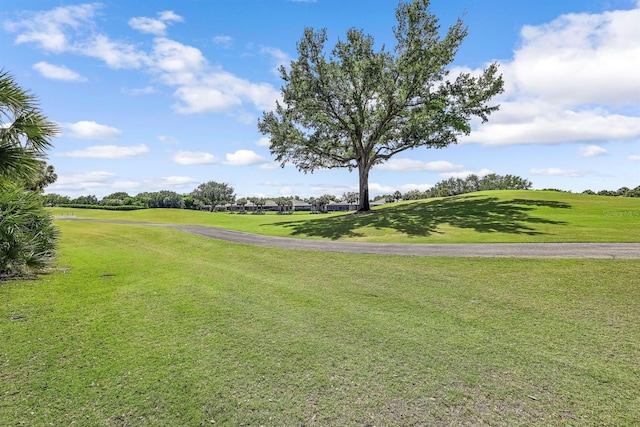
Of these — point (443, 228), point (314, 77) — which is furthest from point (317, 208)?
point (443, 228)

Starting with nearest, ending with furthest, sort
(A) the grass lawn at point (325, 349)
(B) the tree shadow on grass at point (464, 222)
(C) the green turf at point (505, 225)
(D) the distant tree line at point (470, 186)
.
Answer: (A) the grass lawn at point (325, 349) → (C) the green turf at point (505, 225) → (B) the tree shadow on grass at point (464, 222) → (D) the distant tree line at point (470, 186)

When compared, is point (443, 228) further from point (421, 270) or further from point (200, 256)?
point (200, 256)

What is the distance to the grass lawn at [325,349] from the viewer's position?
4.21m

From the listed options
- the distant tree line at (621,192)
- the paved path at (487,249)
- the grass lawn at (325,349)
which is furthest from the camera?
the distant tree line at (621,192)

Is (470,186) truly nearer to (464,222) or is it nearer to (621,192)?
(621,192)

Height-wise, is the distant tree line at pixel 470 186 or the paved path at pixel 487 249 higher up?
the distant tree line at pixel 470 186

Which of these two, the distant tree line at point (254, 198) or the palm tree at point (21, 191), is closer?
the palm tree at point (21, 191)

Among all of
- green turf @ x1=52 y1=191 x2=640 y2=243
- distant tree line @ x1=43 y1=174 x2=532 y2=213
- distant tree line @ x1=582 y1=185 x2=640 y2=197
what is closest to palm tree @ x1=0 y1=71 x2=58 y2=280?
green turf @ x1=52 y1=191 x2=640 y2=243

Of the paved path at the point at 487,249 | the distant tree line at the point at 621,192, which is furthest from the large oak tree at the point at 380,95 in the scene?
the distant tree line at the point at 621,192

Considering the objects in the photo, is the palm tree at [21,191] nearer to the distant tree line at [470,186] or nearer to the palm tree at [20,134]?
the palm tree at [20,134]

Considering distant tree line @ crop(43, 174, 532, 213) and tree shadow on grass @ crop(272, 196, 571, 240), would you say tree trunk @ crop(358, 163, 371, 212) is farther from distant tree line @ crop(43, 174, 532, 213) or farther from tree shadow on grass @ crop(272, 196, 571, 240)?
distant tree line @ crop(43, 174, 532, 213)

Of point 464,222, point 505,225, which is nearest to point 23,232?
point 464,222

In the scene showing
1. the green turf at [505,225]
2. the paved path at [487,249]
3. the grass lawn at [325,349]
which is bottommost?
the grass lawn at [325,349]

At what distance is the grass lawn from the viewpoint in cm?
421
